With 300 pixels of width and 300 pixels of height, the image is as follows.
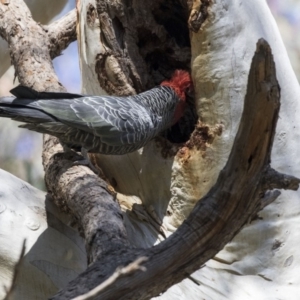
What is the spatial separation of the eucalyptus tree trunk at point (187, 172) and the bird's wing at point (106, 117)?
0.13m

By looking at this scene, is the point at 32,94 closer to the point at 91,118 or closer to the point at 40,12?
the point at 91,118

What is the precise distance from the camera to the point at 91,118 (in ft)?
6.75

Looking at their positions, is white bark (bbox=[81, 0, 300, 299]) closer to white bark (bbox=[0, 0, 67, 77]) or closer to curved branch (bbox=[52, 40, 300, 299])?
curved branch (bbox=[52, 40, 300, 299])

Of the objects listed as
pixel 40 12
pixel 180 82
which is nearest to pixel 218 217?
pixel 180 82

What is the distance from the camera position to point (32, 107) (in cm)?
191

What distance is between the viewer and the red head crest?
236cm

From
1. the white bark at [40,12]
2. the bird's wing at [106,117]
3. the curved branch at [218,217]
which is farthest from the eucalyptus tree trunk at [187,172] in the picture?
the white bark at [40,12]

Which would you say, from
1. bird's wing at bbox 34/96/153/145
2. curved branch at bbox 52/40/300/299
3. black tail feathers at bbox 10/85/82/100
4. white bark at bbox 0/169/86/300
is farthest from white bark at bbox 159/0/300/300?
curved branch at bbox 52/40/300/299

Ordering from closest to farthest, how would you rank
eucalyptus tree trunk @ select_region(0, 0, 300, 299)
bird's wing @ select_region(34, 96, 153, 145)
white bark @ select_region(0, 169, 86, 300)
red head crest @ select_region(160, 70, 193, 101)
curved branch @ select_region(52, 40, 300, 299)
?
curved branch @ select_region(52, 40, 300, 299), eucalyptus tree trunk @ select_region(0, 0, 300, 299), white bark @ select_region(0, 169, 86, 300), bird's wing @ select_region(34, 96, 153, 145), red head crest @ select_region(160, 70, 193, 101)

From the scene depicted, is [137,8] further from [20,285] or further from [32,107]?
[20,285]

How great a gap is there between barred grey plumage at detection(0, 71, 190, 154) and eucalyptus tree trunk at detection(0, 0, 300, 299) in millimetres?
96

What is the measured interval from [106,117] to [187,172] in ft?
1.15

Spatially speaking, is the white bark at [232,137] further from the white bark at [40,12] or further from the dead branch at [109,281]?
the white bark at [40,12]

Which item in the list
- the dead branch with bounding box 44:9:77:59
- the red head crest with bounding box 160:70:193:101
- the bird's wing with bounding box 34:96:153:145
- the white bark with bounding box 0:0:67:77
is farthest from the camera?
the white bark with bounding box 0:0:67:77
